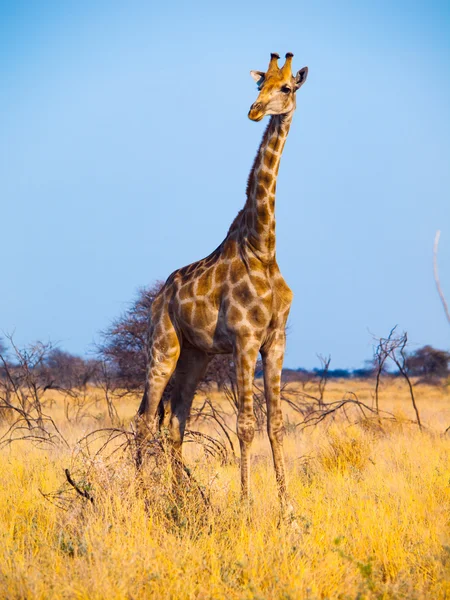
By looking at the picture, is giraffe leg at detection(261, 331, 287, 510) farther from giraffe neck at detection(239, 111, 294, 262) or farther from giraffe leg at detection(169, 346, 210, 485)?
giraffe leg at detection(169, 346, 210, 485)

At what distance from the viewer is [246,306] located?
18.5 feet

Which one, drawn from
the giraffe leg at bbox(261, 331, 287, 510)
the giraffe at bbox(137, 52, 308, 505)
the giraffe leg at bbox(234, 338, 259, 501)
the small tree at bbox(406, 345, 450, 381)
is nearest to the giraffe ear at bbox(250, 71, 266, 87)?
the giraffe at bbox(137, 52, 308, 505)

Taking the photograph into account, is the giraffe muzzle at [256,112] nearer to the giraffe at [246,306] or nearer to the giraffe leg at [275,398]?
the giraffe at [246,306]

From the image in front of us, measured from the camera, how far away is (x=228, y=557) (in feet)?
13.5

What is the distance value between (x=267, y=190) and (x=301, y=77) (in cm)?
111

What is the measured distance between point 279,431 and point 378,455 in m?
3.21

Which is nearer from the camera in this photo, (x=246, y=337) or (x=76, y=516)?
(x=76, y=516)

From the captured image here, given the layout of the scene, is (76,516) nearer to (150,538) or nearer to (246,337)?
(150,538)

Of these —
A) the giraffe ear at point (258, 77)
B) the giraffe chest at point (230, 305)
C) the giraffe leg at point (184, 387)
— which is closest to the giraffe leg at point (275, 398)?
the giraffe chest at point (230, 305)

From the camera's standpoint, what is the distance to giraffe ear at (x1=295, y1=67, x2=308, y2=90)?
5910 mm

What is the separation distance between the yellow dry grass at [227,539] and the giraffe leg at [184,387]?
1.67 feet

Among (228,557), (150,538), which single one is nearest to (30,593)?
(150,538)

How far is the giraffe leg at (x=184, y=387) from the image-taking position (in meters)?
6.50

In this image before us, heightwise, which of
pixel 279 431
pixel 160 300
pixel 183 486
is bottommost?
pixel 183 486
